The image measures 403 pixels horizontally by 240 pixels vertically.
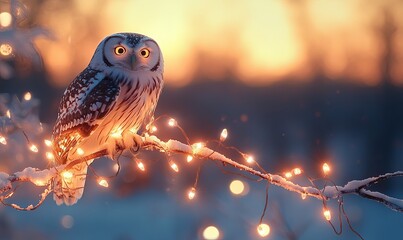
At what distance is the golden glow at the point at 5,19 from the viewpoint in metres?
1.61

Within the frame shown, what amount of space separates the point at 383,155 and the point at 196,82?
1597 millimetres

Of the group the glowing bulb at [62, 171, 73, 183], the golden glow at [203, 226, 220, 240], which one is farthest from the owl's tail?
the golden glow at [203, 226, 220, 240]

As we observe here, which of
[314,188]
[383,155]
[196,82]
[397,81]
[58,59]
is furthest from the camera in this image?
[196,82]

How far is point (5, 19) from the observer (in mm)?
1613

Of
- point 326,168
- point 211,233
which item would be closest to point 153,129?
point 326,168

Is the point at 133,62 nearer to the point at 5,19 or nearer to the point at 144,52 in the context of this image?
the point at 144,52

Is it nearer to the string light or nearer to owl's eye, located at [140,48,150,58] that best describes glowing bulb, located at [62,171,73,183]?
the string light

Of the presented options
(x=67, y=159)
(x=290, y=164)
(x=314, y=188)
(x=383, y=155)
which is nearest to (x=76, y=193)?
(x=67, y=159)

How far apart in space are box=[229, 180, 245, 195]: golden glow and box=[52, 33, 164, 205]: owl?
266 centimetres

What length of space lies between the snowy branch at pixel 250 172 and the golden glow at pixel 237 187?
281 centimetres

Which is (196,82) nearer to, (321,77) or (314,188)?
(321,77)

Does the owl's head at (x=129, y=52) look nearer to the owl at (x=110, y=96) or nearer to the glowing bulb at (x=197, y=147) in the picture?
the owl at (x=110, y=96)

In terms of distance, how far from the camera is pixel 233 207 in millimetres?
3725

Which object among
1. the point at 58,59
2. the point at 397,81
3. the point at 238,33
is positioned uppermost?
the point at 397,81
